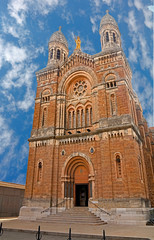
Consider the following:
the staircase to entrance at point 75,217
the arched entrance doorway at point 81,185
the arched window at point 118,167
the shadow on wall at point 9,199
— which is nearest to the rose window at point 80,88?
the arched entrance doorway at point 81,185

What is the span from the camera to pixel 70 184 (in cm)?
2289

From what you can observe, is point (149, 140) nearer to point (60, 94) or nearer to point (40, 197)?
point (60, 94)

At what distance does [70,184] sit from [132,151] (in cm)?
873

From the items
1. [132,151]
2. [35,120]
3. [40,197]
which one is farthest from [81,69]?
[40,197]

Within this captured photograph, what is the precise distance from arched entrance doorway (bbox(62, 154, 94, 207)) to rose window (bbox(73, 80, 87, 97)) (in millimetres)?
9762

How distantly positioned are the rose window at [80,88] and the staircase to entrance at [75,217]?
15.5m

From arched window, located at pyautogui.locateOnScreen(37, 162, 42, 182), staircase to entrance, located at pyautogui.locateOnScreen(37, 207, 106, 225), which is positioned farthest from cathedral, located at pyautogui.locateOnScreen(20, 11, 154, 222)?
staircase to entrance, located at pyautogui.locateOnScreen(37, 207, 106, 225)

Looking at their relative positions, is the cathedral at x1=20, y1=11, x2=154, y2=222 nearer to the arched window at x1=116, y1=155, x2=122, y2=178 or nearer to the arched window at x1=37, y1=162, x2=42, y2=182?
the arched window at x1=116, y1=155, x2=122, y2=178

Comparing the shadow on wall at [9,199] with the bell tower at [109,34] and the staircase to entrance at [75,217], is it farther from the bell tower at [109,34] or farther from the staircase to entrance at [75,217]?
the bell tower at [109,34]

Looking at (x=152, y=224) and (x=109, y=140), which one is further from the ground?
(x=109, y=140)

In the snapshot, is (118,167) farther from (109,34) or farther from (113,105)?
(109,34)

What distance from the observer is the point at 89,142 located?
22.9 metres

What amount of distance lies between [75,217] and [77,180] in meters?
5.19

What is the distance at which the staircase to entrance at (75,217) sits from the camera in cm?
1738
